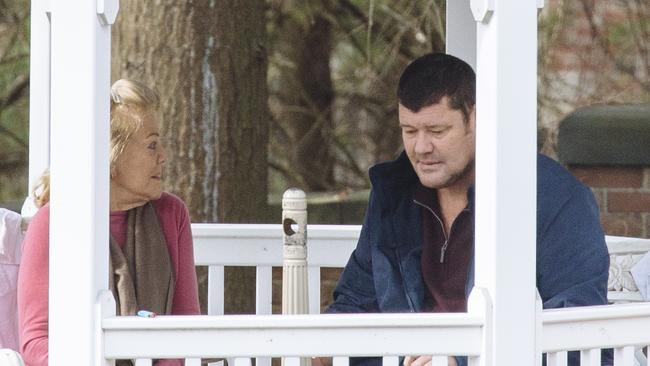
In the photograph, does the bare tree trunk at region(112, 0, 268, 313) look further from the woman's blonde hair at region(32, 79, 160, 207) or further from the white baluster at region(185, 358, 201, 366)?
the white baluster at region(185, 358, 201, 366)

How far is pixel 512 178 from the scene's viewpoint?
2889mm

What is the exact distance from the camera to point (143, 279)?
384 centimetres

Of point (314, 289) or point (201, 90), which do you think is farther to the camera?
point (201, 90)

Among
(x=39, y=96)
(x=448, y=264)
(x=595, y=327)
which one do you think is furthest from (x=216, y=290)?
(x=595, y=327)

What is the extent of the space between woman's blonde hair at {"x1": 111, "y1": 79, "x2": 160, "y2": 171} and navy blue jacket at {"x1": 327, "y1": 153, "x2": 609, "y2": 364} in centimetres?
68

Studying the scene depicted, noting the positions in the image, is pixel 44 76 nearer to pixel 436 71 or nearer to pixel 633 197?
pixel 436 71

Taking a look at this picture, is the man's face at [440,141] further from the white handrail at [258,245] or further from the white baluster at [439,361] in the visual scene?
the white handrail at [258,245]

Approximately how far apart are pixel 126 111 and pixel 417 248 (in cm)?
88

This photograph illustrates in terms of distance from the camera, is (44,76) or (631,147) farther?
(631,147)

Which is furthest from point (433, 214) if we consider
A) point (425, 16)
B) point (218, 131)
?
point (425, 16)

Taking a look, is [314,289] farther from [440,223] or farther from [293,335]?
[293,335]

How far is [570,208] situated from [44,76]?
6.98 feet

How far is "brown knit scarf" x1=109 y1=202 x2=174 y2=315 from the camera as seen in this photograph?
378 cm

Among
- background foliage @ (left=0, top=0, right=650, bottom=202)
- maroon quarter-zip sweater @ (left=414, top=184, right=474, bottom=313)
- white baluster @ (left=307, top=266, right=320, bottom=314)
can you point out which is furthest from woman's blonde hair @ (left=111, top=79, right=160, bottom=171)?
background foliage @ (left=0, top=0, right=650, bottom=202)
